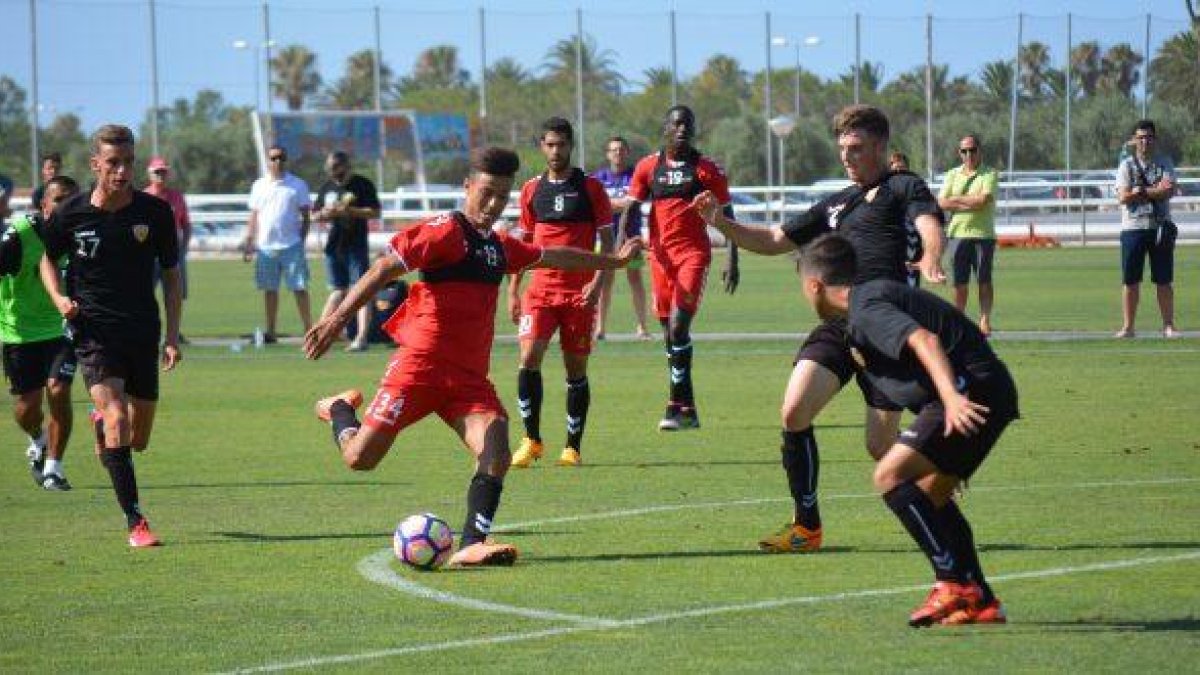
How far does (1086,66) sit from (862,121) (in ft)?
144

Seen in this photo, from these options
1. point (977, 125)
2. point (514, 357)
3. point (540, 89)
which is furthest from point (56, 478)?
point (540, 89)

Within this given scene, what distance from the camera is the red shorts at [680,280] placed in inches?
642

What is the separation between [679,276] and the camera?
1642cm

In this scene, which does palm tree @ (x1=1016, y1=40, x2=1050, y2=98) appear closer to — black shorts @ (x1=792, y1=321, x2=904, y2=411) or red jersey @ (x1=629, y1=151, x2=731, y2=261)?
red jersey @ (x1=629, y1=151, x2=731, y2=261)

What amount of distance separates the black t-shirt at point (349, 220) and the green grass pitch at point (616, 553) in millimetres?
5596

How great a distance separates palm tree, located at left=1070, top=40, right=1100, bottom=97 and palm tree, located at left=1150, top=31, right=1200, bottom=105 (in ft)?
5.37

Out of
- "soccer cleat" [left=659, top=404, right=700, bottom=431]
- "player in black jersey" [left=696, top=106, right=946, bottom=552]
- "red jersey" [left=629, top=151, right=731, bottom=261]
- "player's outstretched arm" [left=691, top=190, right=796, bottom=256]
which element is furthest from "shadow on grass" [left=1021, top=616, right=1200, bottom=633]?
"red jersey" [left=629, top=151, right=731, bottom=261]

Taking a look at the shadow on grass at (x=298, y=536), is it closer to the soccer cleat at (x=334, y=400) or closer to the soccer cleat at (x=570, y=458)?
the soccer cleat at (x=334, y=400)

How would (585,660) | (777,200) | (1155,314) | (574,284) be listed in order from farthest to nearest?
1. (777,200)
2. (1155,314)
3. (574,284)
4. (585,660)

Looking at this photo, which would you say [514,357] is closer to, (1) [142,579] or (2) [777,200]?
(1) [142,579]

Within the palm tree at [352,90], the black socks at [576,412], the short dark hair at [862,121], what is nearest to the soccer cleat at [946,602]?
the short dark hair at [862,121]

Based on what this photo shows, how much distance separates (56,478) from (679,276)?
5.19 meters

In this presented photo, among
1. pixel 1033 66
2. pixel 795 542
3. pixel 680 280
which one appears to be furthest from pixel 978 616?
pixel 1033 66

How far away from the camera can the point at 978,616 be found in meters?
8.14
